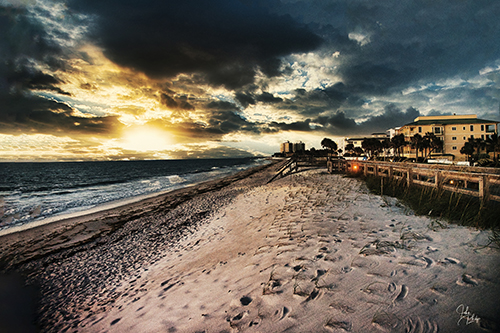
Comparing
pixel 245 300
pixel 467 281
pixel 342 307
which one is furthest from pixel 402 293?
pixel 245 300

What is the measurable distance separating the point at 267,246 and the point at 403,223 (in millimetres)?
3998

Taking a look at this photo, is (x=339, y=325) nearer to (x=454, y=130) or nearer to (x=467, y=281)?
(x=467, y=281)

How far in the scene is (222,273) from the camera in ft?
15.9

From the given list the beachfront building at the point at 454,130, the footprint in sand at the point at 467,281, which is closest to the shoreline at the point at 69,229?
the footprint in sand at the point at 467,281

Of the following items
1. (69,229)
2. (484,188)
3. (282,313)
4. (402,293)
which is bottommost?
(69,229)

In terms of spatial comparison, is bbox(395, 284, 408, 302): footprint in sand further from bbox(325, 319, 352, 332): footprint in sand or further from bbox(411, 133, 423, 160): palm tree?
bbox(411, 133, 423, 160): palm tree

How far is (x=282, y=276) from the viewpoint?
3.91m

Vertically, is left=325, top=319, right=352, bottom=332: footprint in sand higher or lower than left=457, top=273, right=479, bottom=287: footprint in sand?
lower

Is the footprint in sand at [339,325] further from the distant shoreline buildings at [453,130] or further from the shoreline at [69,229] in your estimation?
the distant shoreline buildings at [453,130]

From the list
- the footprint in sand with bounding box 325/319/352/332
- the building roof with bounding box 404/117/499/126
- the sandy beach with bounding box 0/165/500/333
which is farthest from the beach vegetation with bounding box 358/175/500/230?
the building roof with bounding box 404/117/499/126

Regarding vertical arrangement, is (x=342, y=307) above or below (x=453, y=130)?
below

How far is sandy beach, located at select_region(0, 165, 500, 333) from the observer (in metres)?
2.88

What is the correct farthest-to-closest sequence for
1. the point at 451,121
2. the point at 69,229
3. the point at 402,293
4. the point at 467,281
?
the point at 451,121 → the point at 69,229 → the point at 467,281 → the point at 402,293

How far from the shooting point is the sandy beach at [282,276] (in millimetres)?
2875
